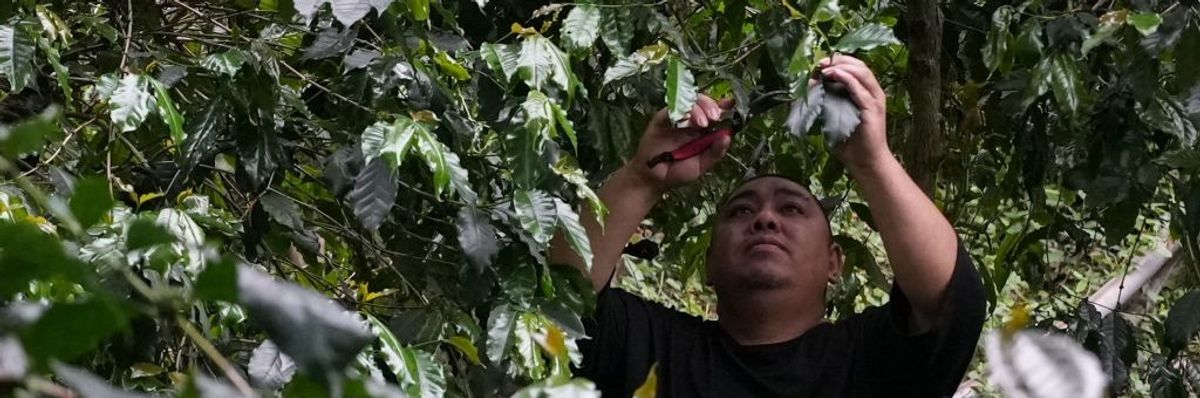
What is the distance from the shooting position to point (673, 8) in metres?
2.36

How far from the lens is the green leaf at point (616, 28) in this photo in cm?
180

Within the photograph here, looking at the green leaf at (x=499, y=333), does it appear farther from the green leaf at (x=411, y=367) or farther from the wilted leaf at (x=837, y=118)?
the wilted leaf at (x=837, y=118)

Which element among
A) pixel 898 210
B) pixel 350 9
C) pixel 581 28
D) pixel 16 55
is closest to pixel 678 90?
pixel 581 28

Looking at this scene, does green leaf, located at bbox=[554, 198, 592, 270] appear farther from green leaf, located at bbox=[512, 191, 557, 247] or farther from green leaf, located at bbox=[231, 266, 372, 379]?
green leaf, located at bbox=[231, 266, 372, 379]

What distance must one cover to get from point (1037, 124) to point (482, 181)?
3.14ft

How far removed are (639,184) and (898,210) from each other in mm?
420

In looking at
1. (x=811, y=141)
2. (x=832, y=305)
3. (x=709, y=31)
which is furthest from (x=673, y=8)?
(x=832, y=305)

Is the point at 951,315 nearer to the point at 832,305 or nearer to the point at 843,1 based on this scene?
the point at 843,1

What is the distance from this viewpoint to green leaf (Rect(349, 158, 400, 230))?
147cm

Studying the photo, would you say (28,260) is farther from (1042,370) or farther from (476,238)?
(476,238)

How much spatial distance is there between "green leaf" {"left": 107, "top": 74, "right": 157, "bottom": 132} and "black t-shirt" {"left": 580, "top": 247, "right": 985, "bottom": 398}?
0.78 m

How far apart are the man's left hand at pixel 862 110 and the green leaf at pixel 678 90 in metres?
0.17

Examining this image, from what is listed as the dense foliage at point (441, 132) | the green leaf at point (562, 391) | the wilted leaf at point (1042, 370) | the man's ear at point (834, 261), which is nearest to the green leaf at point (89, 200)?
the green leaf at point (562, 391)

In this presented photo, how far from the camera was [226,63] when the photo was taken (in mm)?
1591
